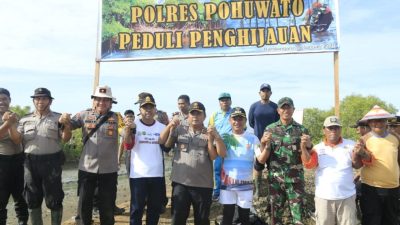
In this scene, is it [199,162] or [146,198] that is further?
[146,198]

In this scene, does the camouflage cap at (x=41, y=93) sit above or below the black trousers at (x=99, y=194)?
above

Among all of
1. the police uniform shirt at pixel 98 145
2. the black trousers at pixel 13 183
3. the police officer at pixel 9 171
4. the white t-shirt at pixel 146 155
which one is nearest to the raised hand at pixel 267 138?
the white t-shirt at pixel 146 155

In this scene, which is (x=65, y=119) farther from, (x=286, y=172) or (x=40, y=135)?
(x=286, y=172)

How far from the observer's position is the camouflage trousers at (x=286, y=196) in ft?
15.3

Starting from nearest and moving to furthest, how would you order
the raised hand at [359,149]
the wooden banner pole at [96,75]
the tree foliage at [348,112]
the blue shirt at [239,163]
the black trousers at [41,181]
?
the raised hand at [359,149]
the blue shirt at [239,163]
the black trousers at [41,181]
the wooden banner pole at [96,75]
the tree foliage at [348,112]

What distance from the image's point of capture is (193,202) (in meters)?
4.69

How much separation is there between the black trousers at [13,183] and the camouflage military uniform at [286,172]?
363 cm

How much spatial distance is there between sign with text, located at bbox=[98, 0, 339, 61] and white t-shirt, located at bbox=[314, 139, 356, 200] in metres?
3.31

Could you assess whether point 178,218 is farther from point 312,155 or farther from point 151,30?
point 151,30

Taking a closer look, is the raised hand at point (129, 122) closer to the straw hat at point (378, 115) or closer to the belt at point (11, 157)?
the belt at point (11, 157)

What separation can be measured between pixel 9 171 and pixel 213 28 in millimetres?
4678

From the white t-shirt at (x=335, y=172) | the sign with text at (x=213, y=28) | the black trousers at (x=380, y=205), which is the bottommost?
the black trousers at (x=380, y=205)

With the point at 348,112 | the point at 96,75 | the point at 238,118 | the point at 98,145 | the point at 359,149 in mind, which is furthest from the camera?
the point at 348,112

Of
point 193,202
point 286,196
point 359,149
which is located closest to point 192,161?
point 193,202
